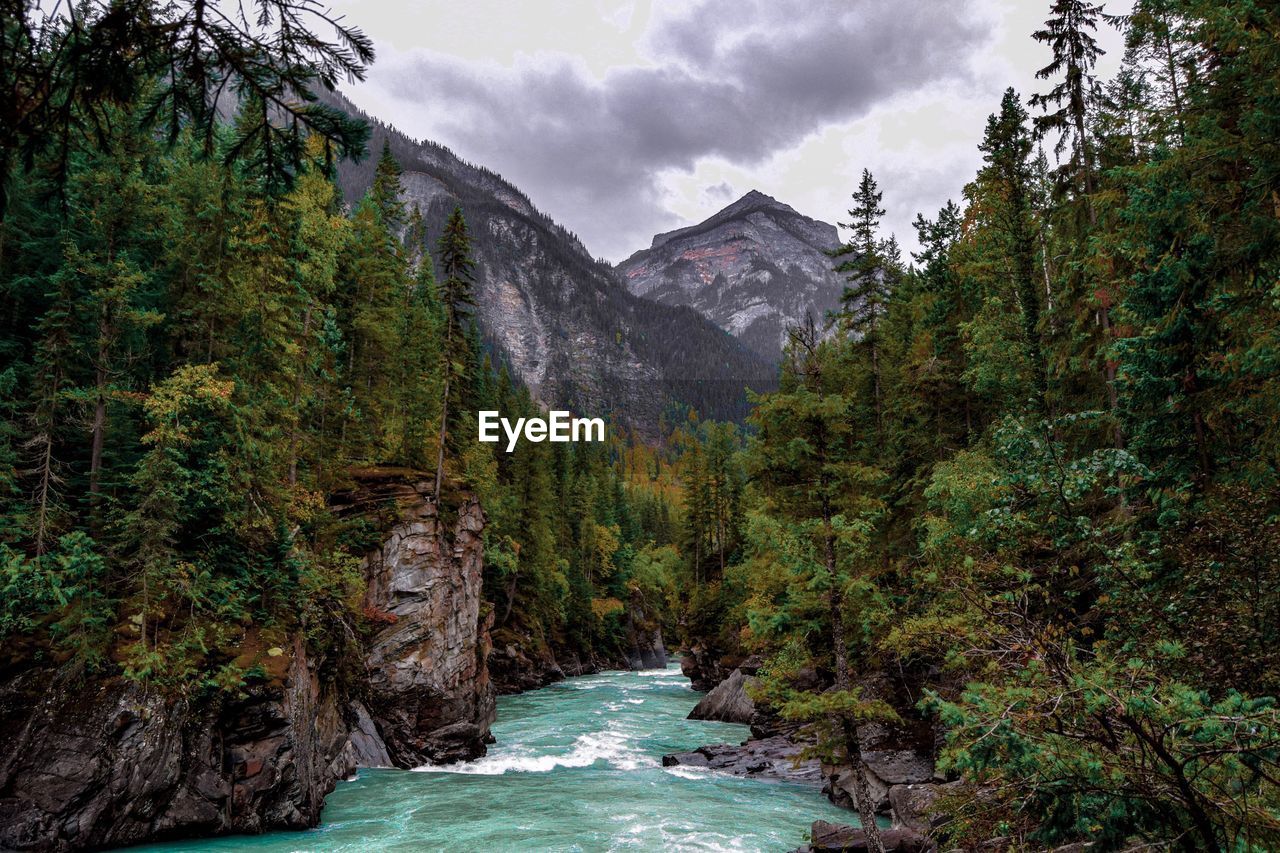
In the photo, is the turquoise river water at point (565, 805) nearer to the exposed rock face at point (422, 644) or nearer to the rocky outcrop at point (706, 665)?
the exposed rock face at point (422, 644)

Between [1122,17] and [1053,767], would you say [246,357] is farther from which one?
[1122,17]

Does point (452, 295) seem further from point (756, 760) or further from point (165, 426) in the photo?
point (756, 760)

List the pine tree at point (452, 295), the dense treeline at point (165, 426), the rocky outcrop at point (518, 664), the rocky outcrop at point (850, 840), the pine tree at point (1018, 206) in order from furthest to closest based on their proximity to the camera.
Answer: the rocky outcrop at point (518, 664)
the pine tree at point (452, 295)
the pine tree at point (1018, 206)
the dense treeline at point (165, 426)
the rocky outcrop at point (850, 840)

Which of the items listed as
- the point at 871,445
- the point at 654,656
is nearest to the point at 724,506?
the point at 654,656

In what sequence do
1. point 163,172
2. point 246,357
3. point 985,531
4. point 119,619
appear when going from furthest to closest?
point 163,172 < point 246,357 < point 119,619 < point 985,531

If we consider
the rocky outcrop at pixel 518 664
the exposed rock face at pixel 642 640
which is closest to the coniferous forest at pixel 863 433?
the rocky outcrop at pixel 518 664

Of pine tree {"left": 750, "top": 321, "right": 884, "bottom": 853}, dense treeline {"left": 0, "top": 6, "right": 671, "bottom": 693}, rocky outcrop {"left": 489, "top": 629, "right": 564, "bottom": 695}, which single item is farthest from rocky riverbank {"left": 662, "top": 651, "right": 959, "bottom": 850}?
rocky outcrop {"left": 489, "top": 629, "right": 564, "bottom": 695}

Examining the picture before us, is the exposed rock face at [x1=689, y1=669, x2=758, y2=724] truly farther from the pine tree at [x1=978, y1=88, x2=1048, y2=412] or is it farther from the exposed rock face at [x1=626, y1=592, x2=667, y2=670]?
the exposed rock face at [x1=626, y1=592, x2=667, y2=670]
